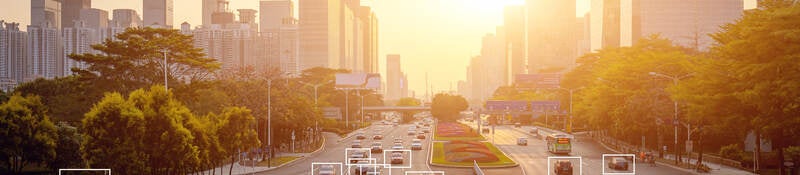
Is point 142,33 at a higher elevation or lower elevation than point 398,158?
higher

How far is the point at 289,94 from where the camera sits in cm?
9150

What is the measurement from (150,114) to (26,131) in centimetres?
1468

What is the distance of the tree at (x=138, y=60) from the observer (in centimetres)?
7706

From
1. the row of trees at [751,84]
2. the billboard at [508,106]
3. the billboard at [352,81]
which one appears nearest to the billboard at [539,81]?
the billboard at [508,106]

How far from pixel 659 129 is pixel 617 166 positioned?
25.5m

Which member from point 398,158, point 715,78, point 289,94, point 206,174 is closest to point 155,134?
point 206,174

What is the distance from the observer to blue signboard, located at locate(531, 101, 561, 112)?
12912 centimetres

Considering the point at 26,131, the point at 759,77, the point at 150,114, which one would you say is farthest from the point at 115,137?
the point at 759,77

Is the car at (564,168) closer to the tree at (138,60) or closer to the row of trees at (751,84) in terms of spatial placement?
the row of trees at (751,84)

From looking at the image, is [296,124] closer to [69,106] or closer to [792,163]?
[69,106]

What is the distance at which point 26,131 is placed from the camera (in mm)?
48750

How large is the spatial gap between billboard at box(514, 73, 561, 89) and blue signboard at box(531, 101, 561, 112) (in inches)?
379

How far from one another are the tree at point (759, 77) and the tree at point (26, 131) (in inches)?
1718

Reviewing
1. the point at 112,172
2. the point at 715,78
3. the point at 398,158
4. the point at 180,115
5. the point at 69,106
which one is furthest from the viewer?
the point at 69,106
